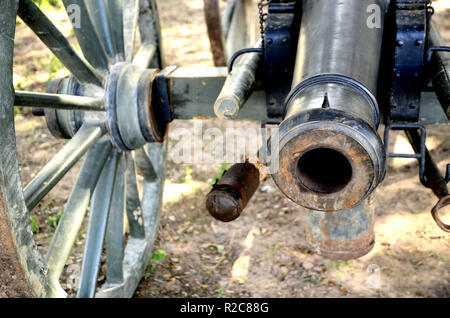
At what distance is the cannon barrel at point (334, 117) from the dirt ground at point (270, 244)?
1469mm

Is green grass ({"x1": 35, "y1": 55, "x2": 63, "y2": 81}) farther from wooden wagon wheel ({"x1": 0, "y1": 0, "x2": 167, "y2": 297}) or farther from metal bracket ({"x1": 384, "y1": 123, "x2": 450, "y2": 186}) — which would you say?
metal bracket ({"x1": 384, "y1": 123, "x2": 450, "y2": 186})

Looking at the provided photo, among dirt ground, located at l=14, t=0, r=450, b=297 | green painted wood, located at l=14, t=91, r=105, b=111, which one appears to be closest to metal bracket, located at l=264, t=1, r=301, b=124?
green painted wood, located at l=14, t=91, r=105, b=111

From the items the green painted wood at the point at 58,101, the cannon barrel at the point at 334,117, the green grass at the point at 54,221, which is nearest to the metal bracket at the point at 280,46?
the cannon barrel at the point at 334,117

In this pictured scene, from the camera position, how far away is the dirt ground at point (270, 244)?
3.07 m

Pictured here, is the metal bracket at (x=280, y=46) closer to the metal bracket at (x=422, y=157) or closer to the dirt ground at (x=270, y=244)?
the metal bracket at (x=422, y=157)

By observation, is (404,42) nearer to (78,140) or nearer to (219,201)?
(219,201)

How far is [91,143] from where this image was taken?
7.76ft

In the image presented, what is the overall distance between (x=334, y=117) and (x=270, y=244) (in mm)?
1988

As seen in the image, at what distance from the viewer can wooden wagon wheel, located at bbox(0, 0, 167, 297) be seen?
1.71m

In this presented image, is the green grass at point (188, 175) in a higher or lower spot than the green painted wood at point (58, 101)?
lower

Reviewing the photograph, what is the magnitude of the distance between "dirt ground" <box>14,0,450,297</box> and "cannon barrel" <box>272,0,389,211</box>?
1.47 metres

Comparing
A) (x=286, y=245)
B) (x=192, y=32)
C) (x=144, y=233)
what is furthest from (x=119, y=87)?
(x=192, y=32)

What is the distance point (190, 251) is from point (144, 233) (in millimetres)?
416

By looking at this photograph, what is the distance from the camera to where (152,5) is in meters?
3.10
